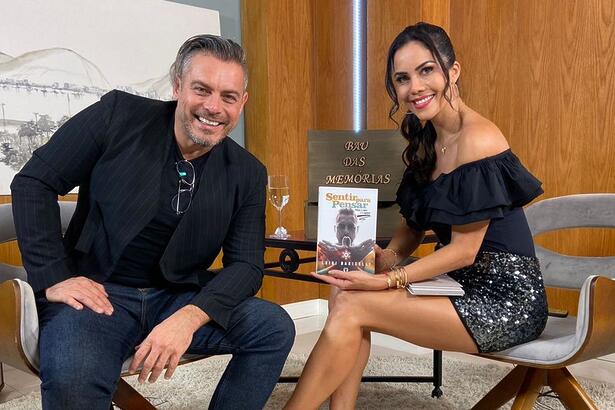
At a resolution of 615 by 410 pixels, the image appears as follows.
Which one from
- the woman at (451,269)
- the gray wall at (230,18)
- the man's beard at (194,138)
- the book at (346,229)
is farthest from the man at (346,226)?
the gray wall at (230,18)

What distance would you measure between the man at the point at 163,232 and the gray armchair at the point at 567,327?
700 mm

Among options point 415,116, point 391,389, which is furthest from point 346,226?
point 391,389

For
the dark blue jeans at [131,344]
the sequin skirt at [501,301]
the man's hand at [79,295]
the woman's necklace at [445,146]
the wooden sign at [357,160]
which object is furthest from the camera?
the wooden sign at [357,160]

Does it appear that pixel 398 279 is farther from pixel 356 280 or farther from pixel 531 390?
pixel 531 390

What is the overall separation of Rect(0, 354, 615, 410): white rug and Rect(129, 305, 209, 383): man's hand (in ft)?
3.37

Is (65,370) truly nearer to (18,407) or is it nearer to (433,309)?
(433,309)

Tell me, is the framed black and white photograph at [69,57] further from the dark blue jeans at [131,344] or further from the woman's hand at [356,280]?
the woman's hand at [356,280]

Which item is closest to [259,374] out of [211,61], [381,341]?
[211,61]

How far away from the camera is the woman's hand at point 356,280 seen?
5.27ft

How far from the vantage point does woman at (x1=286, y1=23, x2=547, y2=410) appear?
62.0 inches

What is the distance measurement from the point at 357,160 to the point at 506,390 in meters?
0.90

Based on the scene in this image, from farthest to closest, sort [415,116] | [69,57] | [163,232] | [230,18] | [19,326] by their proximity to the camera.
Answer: [230,18] → [69,57] → [415,116] → [163,232] → [19,326]

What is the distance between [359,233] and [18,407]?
161 cm

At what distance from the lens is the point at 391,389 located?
99.2 inches
